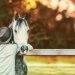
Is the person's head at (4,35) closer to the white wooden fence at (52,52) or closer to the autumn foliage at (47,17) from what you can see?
the white wooden fence at (52,52)

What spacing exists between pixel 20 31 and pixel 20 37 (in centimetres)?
6

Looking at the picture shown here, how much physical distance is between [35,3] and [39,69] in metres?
2.18

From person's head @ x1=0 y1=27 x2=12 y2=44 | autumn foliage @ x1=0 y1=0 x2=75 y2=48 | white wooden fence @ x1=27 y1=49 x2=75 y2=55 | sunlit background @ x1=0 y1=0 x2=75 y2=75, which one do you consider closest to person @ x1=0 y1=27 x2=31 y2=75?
person's head @ x1=0 y1=27 x2=12 y2=44

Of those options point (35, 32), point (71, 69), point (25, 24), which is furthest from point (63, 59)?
point (35, 32)

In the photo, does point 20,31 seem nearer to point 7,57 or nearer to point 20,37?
point 20,37

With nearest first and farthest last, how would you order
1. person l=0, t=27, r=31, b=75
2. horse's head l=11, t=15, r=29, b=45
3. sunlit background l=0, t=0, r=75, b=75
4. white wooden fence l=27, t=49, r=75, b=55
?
person l=0, t=27, r=31, b=75 < horse's head l=11, t=15, r=29, b=45 < white wooden fence l=27, t=49, r=75, b=55 < sunlit background l=0, t=0, r=75, b=75

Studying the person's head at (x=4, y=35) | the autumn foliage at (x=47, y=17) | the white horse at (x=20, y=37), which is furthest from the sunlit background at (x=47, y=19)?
the person's head at (x=4, y=35)

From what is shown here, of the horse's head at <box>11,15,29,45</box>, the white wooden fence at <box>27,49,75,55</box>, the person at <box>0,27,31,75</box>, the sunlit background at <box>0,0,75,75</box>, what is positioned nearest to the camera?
the person at <box>0,27,31,75</box>

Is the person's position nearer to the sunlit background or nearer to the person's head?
the person's head

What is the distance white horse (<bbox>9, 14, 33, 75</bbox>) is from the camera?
337 cm

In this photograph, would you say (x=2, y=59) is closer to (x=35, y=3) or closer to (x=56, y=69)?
(x=56, y=69)

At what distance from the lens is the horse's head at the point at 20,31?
3387mm

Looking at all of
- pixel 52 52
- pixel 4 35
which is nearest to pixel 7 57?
pixel 4 35

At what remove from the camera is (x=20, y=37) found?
340 centimetres
